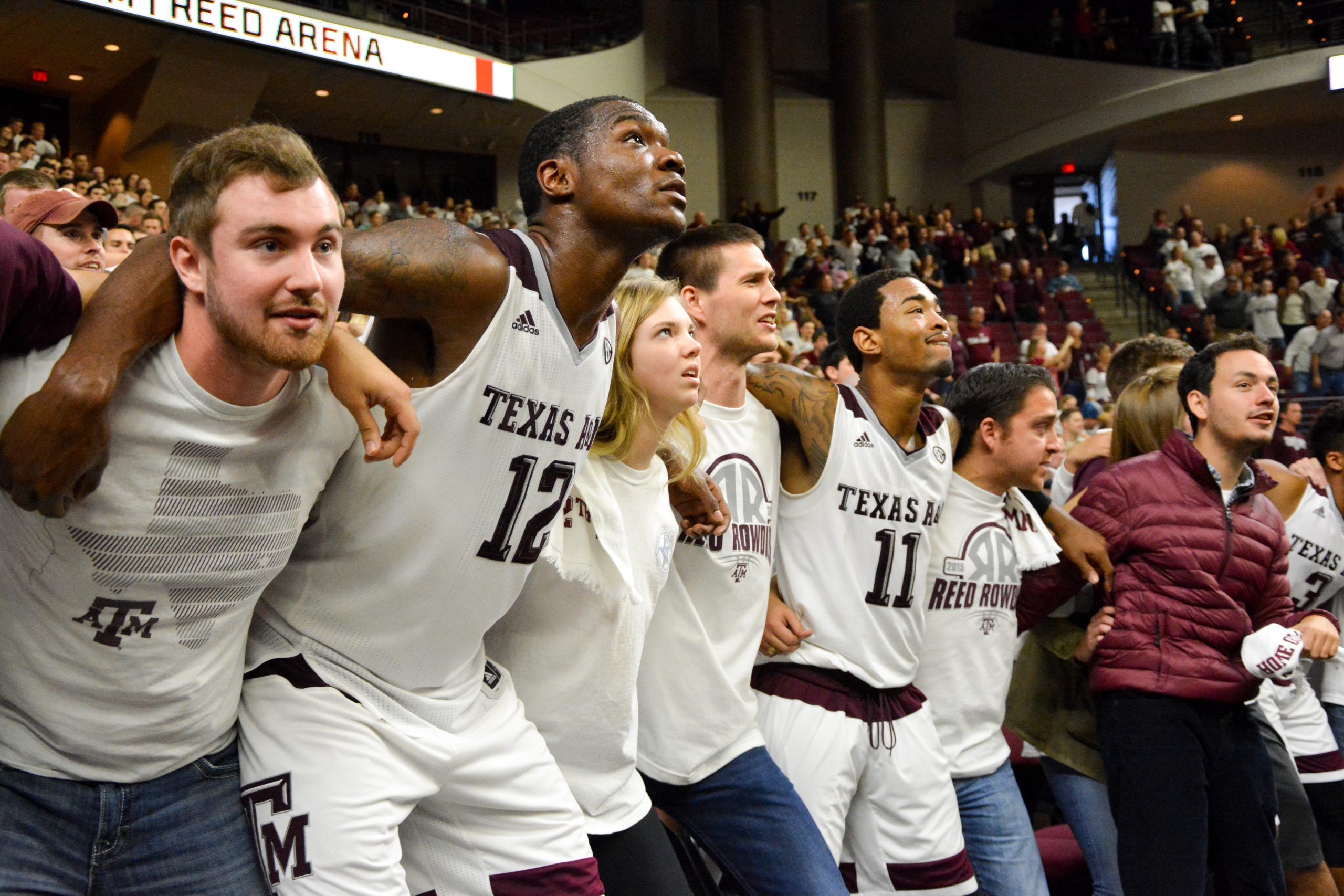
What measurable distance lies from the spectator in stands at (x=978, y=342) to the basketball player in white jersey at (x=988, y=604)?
1121 centimetres

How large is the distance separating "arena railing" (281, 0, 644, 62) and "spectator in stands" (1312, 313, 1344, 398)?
13.1 m

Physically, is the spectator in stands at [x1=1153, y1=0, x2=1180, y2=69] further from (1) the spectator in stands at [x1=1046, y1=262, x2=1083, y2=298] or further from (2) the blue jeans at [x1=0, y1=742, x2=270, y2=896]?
(2) the blue jeans at [x1=0, y1=742, x2=270, y2=896]

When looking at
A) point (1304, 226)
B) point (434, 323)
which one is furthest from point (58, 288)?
point (1304, 226)

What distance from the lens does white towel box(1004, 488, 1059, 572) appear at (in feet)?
13.4

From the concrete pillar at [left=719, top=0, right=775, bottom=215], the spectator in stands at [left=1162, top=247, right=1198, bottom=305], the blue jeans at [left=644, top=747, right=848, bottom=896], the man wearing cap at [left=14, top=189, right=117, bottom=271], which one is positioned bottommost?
the blue jeans at [left=644, top=747, right=848, bottom=896]

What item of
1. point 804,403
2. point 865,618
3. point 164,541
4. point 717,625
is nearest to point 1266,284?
point 804,403

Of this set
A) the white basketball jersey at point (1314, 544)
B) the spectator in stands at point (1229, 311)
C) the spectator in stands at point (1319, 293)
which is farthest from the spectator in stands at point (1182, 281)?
the white basketball jersey at point (1314, 544)

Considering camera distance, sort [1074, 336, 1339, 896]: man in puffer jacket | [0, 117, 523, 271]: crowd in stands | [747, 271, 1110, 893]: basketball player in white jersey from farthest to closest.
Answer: [1074, 336, 1339, 896]: man in puffer jacket → [747, 271, 1110, 893]: basketball player in white jersey → [0, 117, 523, 271]: crowd in stands

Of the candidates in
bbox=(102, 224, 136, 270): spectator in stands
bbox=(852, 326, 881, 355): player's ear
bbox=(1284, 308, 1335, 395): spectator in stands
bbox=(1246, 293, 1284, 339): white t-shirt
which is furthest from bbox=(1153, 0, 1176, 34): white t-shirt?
bbox=(102, 224, 136, 270): spectator in stands

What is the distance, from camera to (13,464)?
182 cm

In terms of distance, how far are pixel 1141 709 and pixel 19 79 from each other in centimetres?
1866

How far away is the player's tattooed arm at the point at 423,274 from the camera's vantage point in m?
2.28

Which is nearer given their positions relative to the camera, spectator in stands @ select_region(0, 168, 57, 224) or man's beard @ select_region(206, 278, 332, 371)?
man's beard @ select_region(206, 278, 332, 371)

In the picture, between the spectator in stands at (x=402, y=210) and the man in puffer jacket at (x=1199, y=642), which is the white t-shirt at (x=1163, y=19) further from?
the man in puffer jacket at (x=1199, y=642)
